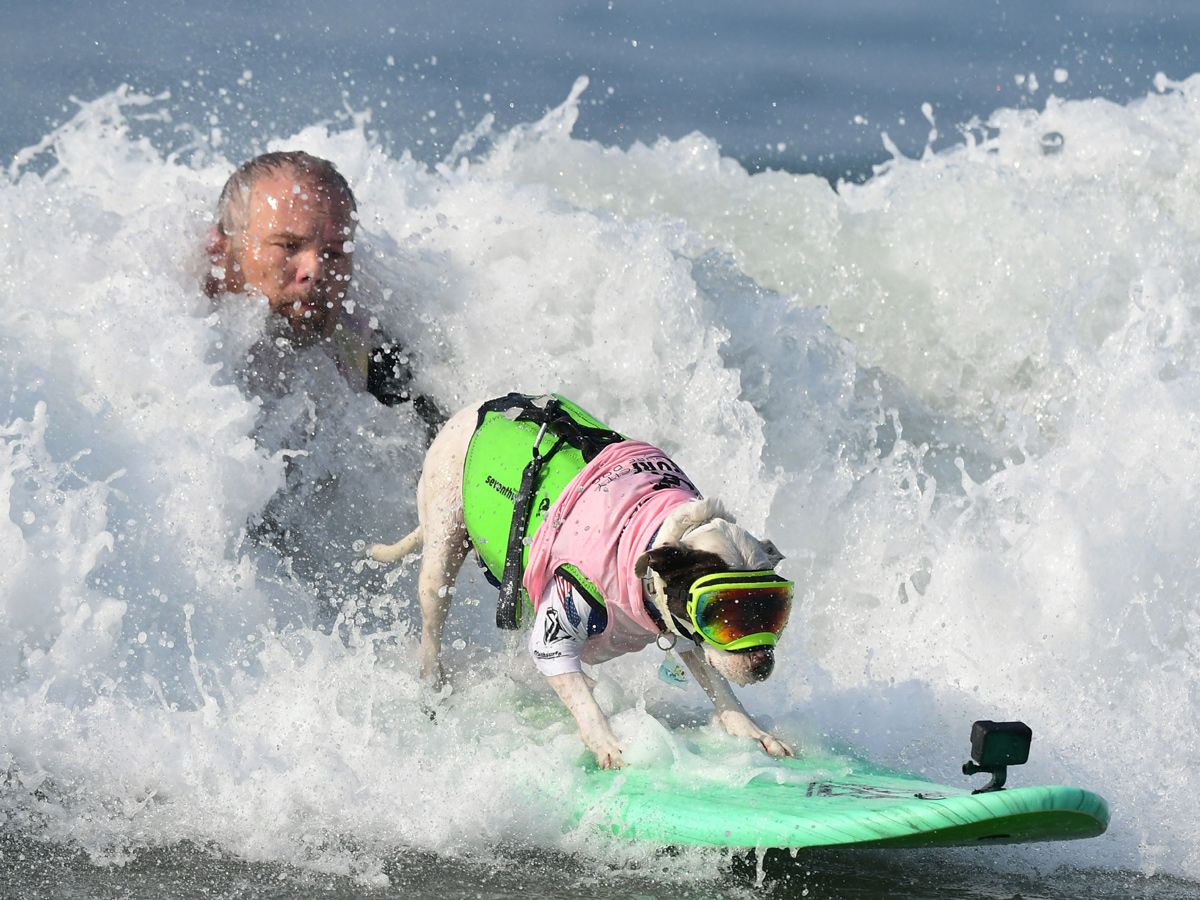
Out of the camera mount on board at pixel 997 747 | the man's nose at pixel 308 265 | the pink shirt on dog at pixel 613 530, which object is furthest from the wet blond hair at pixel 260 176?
the camera mount on board at pixel 997 747

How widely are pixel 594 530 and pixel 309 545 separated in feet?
8.56

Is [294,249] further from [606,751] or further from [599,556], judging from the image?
[606,751]

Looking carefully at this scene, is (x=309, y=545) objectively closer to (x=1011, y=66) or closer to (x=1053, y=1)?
(x=1011, y=66)

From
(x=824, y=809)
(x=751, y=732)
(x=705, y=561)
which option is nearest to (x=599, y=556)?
(x=705, y=561)

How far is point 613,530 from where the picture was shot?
13.9ft

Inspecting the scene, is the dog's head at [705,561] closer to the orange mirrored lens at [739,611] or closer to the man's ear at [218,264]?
the orange mirrored lens at [739,611]

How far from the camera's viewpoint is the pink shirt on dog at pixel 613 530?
4188mm

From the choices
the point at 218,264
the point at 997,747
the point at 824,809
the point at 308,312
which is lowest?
the point at 824,809

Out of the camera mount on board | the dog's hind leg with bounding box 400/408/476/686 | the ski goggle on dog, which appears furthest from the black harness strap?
the camera mount on board

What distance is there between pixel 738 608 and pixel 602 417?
11.3ft

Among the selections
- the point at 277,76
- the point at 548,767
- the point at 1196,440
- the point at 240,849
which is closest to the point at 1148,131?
the point at 1196,440

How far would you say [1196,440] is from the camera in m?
6.57

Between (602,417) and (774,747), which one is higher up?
(602,417)

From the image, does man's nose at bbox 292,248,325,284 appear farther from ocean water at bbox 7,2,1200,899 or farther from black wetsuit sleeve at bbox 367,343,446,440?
black wetsuit sleeve at bbox 367,343,446,440
